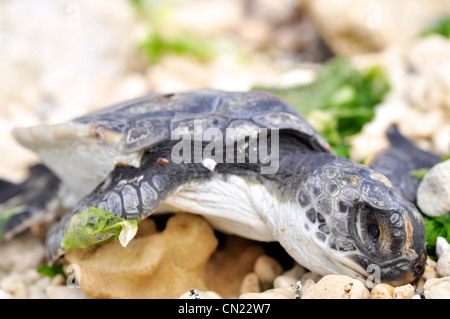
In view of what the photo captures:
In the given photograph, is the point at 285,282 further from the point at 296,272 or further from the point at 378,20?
the point at 378,20

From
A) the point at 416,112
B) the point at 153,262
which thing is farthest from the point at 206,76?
the point at 153,262

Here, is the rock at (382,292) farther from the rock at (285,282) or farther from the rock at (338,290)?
the rock at (285,282)

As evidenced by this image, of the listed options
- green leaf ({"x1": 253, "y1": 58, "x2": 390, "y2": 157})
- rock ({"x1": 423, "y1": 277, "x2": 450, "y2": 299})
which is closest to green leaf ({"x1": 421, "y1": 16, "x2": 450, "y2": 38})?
green leaf ({"x1": 253, "y1": 58, "x2": 390, "y2": 157})

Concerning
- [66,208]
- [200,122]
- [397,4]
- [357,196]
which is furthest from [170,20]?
[357,196]

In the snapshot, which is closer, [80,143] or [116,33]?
[80,143]

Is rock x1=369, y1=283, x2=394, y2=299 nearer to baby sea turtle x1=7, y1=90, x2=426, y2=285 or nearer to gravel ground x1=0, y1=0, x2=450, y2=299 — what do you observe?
gravel ground x1=0, y1=0, x2=450, y2=299

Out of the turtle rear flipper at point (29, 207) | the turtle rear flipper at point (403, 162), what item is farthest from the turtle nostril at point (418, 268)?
the turtle rear flipper at point (29, 207)
